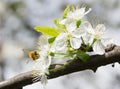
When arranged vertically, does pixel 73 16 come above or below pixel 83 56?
above

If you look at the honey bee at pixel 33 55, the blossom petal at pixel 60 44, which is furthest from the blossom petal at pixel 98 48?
the honey bee at pixel 33 55

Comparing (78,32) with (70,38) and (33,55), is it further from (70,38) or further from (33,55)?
(33,55)

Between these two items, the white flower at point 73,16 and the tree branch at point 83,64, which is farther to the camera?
the white flower at point 73,16

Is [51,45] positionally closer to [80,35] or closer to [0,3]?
[80,35]

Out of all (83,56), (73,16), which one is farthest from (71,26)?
(83,56)

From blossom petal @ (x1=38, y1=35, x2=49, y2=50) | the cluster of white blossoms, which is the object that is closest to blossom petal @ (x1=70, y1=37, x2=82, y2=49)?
the cluster of white blossoms

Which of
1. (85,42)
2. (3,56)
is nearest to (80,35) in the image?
(85,42)

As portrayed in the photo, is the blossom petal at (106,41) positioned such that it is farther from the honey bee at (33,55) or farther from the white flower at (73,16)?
the honey bee at (33,55)
